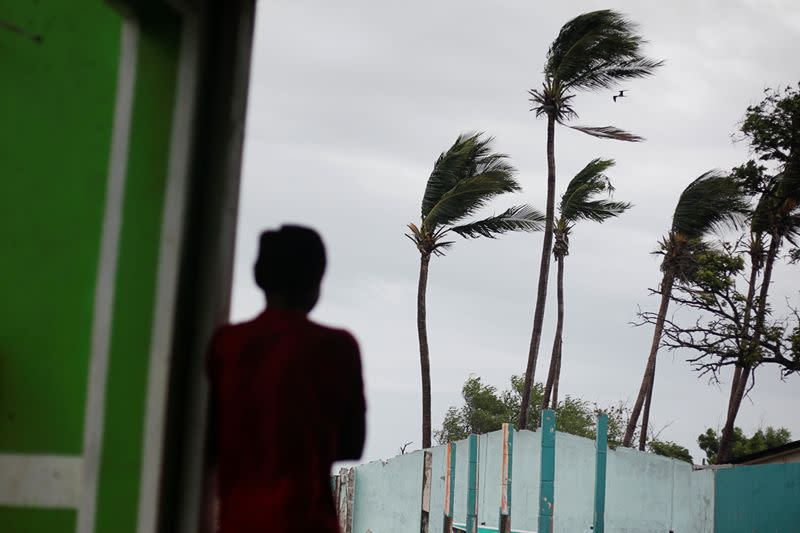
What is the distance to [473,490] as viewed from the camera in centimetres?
1698

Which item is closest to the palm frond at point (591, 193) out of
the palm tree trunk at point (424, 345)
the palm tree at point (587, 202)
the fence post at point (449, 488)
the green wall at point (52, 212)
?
the palm tree at point (587, 202)

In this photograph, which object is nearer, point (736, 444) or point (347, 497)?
point (347, 497)

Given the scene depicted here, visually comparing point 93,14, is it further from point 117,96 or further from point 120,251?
point 120,251

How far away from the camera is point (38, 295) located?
9.74ft

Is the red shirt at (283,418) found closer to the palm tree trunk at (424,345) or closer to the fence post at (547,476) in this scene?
the fence post at (547,476)

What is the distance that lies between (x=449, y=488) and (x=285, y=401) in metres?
16.4

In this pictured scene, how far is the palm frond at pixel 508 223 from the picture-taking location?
2438cm

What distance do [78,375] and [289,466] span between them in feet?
3.16

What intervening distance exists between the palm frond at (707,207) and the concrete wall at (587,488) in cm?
1006

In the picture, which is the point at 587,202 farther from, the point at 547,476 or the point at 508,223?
the point at 547,476

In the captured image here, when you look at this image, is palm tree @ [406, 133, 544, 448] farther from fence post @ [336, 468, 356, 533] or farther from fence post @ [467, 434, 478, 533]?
fence post @ [467, 434, 478, 533]

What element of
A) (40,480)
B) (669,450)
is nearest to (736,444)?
(669,450)

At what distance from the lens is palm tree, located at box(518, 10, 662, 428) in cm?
2292

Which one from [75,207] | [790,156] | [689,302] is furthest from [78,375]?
[689,302]
